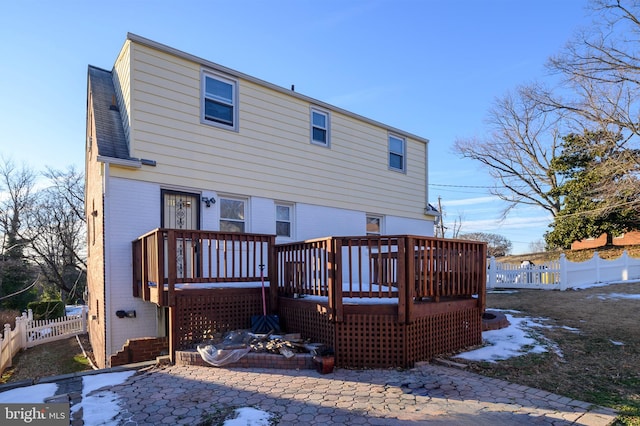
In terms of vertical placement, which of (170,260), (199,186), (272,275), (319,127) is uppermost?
(319,127)

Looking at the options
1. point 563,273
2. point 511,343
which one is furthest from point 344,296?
point 563,273

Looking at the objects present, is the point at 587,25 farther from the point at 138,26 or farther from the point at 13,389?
the point at 13,389

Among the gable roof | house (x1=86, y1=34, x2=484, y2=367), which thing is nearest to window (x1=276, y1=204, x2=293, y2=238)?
house (x1=86, y1=34, x2=484, y2=367)

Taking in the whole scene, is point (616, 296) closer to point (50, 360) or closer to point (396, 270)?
point (396, 270)

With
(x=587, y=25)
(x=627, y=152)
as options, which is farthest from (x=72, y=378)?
(x=627, y=152)

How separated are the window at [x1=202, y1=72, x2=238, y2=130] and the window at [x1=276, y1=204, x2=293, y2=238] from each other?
2.16 meters

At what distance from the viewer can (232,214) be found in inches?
327

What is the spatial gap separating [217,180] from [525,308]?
26.8ft

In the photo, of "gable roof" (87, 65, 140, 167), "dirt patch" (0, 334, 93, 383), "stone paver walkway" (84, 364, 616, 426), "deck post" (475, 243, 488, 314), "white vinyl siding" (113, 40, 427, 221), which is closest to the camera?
"stone paver walkway" (84, 364, 616, 426)

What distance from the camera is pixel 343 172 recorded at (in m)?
10.4

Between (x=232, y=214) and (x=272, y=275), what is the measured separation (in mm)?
2439

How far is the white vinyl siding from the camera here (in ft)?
23.7

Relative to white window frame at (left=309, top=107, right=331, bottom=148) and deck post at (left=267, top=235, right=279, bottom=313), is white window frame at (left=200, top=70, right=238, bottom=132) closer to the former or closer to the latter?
white window frame at (left=309, top=107, right=331, bottom=148)

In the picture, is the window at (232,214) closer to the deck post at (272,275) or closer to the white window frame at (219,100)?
the white window frame at (219,100)
